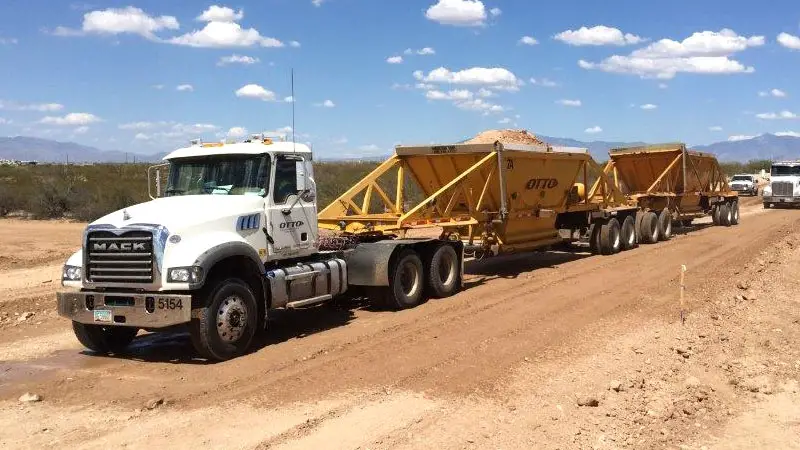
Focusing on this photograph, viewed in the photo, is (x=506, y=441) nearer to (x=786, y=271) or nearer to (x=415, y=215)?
(x=415, y=215)

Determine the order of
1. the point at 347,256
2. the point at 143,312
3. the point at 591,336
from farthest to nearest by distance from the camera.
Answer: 1. the point at 347,256
2. the point at 591,336
3. the point at 143,312

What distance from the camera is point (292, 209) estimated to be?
9.27m

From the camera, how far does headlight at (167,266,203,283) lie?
7.48 meters

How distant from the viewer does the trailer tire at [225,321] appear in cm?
773

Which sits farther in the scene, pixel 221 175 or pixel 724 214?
pixel 724 214

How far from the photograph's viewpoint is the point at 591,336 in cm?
880

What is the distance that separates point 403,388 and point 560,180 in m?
10.4

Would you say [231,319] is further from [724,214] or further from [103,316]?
[724,214]

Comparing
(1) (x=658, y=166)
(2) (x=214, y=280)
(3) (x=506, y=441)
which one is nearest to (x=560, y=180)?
(1) (x=658, y=166)

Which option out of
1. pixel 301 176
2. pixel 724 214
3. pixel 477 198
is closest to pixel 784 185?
pixel 724 214

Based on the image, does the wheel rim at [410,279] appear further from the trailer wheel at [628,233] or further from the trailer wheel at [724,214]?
the trailer wheel at [724,214]

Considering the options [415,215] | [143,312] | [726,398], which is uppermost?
[415,215]

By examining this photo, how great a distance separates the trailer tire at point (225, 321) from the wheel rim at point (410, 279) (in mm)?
3294

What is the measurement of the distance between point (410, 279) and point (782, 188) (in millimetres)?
29929
